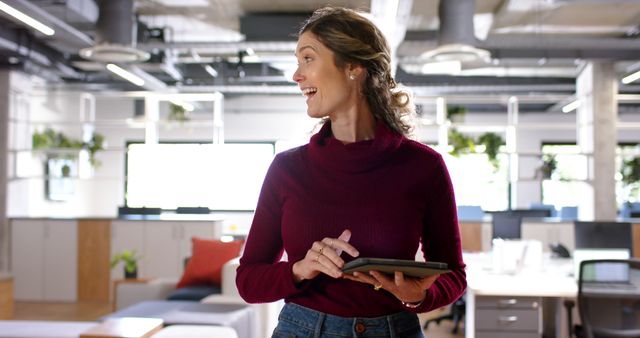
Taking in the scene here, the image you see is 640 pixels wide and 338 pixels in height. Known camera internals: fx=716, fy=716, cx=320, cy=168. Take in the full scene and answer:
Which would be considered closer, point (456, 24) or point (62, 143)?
point (456, 24)

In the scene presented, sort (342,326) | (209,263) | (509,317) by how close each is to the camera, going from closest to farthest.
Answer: (342,326), (509,317), (209,263)

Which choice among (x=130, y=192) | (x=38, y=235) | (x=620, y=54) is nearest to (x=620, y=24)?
(x=620, y=54)

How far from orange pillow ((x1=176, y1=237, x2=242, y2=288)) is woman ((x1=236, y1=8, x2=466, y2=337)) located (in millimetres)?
5775

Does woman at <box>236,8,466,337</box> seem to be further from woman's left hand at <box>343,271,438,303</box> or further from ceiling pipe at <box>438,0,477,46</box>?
ceiling pipe at <box>438,0,477,46</box>

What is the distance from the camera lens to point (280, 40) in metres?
10.5

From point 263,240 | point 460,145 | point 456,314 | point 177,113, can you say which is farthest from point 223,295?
point 177,113

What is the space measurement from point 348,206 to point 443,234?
0.68ft

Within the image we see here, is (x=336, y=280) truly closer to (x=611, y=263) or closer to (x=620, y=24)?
(x=611, y=263)

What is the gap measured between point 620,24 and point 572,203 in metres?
6.32

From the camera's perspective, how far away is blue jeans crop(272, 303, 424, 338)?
1.29 meters

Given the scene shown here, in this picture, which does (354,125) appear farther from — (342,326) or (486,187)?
(486,187)

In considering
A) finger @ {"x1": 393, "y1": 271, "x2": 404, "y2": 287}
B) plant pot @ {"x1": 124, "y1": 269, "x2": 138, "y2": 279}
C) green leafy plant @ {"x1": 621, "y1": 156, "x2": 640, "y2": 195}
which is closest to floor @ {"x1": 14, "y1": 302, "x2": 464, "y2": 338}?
plant pot @ {"x1": 124, "y1": 269, "x2": 138, "y2": 279}

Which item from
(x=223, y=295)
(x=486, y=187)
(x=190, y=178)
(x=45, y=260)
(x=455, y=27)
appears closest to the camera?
(x=223, y=295)

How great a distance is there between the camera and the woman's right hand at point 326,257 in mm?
1227
